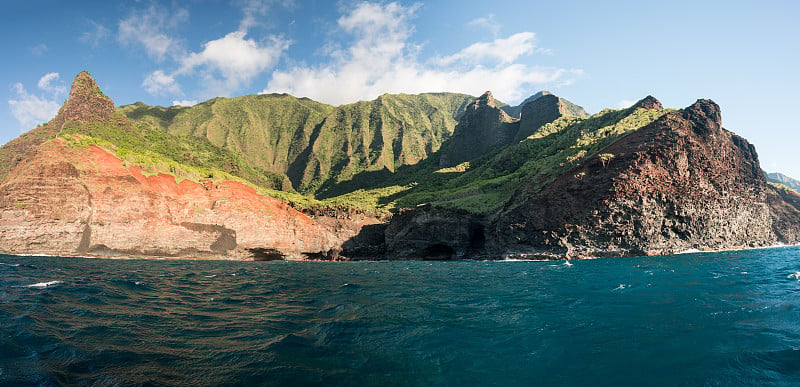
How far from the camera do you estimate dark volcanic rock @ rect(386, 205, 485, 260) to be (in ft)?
228

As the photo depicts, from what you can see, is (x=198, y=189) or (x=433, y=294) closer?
(x=433, y=294)

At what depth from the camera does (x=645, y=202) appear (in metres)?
55.5

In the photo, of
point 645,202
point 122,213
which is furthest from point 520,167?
point 122,213

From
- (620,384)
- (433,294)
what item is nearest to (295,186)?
(433,294)

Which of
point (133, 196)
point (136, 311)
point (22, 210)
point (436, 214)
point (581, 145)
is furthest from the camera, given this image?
point (581, 145)

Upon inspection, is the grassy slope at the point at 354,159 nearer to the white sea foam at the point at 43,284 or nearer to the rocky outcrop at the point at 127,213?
the rocky outcrop at the point at 127,213

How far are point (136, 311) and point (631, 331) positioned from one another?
17775 mm

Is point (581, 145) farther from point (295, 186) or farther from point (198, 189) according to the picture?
point (295, 186)

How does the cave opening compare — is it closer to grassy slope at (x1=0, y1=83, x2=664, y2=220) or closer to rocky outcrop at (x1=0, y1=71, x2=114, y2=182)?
grassy slope at (x1=0, y1=83, x2=664, y2=220)

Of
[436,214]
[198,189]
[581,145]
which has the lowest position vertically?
[436,214]

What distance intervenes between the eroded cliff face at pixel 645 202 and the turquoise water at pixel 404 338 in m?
39.9

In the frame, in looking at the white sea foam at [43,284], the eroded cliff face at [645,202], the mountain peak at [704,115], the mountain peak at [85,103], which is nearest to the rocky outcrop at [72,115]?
the mountain peak at [85,103]

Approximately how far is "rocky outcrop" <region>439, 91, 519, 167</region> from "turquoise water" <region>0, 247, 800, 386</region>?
133841mm

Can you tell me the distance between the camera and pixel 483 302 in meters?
16.1
